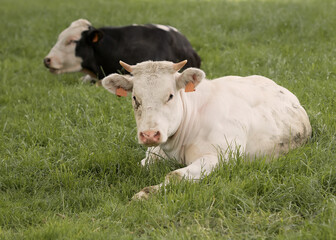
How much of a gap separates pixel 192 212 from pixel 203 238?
399 mm

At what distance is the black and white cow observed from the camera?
30.7 feet

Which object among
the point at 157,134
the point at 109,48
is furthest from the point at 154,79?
the point at 109,48

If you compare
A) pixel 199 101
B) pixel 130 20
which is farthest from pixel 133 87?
pixel 130 20

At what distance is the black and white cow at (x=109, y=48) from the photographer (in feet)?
30.7

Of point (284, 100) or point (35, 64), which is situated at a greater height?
point (284, 100)

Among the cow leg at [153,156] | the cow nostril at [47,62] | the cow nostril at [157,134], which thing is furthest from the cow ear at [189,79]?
the cow nostril at [47,62]

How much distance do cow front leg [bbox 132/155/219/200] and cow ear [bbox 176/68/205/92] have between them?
2.34 feet

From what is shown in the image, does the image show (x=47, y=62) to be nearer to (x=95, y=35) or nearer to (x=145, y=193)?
(x=95, y=35)

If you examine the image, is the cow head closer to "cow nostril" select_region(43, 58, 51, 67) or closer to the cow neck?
the cow neck

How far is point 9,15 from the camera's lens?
51.6 feet

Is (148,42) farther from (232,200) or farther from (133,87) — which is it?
(232,200)

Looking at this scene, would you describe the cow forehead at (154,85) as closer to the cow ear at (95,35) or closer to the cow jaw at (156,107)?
the cow jaw at (156,107)

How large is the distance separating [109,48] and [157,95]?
4966 millimetres

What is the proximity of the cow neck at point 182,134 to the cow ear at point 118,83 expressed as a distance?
54cm
